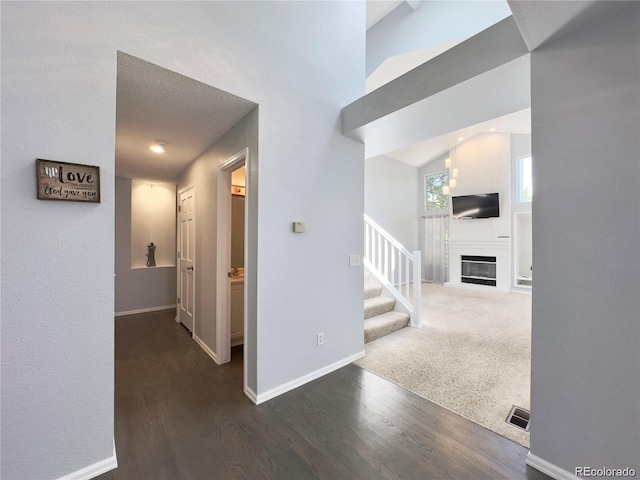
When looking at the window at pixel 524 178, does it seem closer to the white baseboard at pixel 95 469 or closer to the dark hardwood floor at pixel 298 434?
the dark hardwood floor at pixel 298 434

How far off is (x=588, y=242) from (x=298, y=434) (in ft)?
6.70

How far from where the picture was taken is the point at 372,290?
13.9 feet

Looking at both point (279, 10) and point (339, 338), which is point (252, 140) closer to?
point (279, 10)

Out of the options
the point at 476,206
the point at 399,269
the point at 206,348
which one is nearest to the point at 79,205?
the point at 206,348

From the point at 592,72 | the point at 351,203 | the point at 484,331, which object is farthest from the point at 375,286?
the point at 592,72

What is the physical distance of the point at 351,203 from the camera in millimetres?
2840

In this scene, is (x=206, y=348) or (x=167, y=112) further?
(x=206, y=348)

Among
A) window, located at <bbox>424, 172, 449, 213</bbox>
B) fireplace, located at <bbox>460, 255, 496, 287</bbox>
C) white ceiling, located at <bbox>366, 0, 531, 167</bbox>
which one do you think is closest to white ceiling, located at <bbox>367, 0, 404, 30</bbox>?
white ceiling, located at <bbox>366, 0, 531, 167</bbox>

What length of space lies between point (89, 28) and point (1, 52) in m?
0.43

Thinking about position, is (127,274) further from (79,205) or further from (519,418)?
(519,418)

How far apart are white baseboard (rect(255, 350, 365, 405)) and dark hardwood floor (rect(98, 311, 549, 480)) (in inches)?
2.1

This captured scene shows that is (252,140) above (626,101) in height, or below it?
above

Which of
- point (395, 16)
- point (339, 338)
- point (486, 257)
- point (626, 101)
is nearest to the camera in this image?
point (626, 101)

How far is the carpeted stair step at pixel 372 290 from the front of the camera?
418 centimetres
